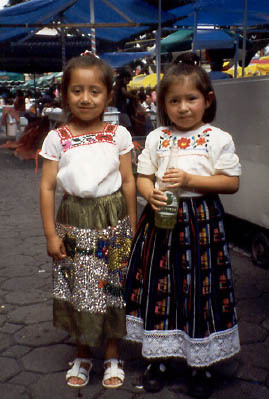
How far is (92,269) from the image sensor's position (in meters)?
2.21

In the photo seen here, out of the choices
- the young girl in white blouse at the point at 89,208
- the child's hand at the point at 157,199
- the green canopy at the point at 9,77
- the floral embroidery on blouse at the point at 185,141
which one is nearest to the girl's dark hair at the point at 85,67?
the young girl in white blouse at the point at 89,208

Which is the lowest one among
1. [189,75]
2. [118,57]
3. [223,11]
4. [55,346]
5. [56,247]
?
[55,346]

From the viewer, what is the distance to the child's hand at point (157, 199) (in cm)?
198

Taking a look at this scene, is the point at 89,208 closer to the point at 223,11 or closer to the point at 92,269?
the point at 92,269

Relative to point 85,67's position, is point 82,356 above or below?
below

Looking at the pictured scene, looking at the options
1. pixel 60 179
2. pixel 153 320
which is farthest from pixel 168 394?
pixel 60 179

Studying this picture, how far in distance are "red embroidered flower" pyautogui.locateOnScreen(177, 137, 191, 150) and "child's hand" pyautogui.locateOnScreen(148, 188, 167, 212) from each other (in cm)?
26

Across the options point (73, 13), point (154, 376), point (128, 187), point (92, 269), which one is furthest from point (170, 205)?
point (73, 13)

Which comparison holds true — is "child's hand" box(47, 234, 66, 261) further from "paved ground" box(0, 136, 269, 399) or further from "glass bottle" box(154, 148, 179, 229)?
"paved ground" box(0, 136, 269, 399)

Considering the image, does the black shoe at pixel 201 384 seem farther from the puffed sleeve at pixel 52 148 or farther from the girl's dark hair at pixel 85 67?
the girl's dark hair at pixel 85 67

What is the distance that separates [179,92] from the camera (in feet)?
6.75

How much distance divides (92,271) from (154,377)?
648 millimetres

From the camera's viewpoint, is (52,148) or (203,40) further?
(203,40)

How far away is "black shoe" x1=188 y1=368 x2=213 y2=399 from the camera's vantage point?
7.38 feet
